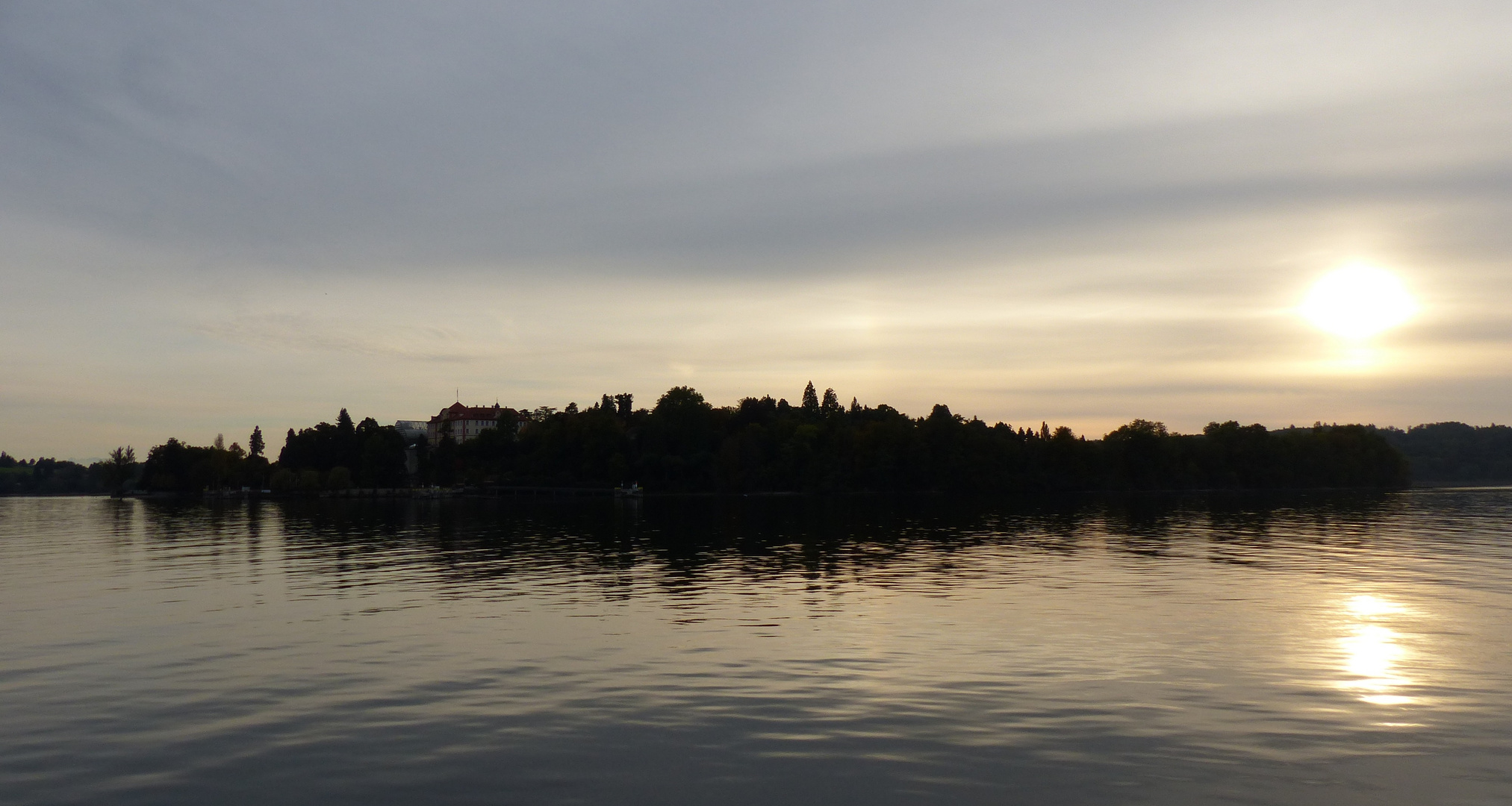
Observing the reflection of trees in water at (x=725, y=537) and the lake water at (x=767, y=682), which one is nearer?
the lake water at (x=767, y=682)

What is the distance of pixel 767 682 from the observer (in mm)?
23016

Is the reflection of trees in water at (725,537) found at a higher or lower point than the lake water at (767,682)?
lower

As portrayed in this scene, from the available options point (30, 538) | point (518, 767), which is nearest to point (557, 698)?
point (518, 767)

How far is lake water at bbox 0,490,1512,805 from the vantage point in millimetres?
15906

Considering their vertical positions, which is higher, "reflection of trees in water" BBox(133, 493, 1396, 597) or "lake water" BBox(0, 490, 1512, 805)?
"lake water" BBox(0, 490, 1512, 805)

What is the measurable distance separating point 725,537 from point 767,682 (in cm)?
5800

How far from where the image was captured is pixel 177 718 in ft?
66.8

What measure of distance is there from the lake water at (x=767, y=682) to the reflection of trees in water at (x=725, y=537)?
129 centimetres

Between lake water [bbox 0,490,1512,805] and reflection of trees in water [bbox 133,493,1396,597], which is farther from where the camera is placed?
reflection of trees in water [bbox 133,493,1396,597]

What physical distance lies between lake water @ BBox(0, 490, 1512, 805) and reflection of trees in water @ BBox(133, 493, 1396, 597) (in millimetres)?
1288

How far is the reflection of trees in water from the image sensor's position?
51.2 metres

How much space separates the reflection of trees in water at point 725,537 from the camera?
168 feet

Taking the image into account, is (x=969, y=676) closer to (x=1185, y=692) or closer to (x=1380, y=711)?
(x=1185, y=692)

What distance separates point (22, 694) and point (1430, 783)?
30.0 m
